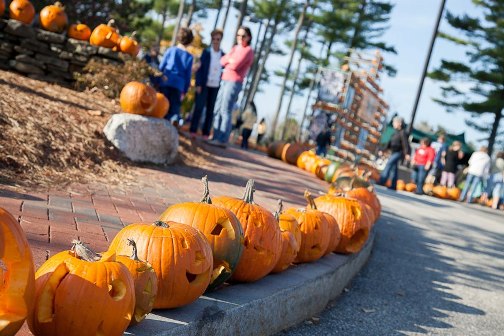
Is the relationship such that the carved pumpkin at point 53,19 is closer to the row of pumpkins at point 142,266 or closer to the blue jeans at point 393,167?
the row of pumpkins at point 142,266

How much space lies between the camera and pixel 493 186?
19578 millimetres

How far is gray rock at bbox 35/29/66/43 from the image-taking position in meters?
9.86

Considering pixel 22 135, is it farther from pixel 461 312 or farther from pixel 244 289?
pixel 461 312

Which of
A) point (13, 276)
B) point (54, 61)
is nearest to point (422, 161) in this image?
point (54, 61)

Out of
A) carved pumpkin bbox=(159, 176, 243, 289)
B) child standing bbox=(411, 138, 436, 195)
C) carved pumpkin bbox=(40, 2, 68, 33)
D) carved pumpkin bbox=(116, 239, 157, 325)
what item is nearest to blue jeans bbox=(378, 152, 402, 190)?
child standing bbox=(411, 138, 436, 195)

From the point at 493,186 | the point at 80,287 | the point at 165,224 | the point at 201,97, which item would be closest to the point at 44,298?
the point at 80,287

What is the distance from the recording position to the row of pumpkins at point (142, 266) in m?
1.89

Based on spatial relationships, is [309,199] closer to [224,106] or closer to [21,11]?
[224,106]

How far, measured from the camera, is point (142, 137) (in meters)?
7.23

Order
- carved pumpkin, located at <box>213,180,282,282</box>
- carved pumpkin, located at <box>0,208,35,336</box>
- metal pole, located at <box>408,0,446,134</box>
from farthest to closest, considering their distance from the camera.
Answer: metal pole, located at <box>408,0,446,134</box> → carved pumpkin, located at <box>213,180,282,282</box> → carved pumpkin, located at <box>0,208,35,336</box>

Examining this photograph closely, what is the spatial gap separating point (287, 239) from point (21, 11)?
25.9 feet

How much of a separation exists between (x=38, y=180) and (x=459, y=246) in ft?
18.5

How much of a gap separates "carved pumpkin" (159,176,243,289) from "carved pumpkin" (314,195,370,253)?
1.94m

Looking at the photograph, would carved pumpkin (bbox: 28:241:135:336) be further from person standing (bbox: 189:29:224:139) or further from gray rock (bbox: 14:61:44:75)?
gray rock (bbox: 14:61:44:75)
